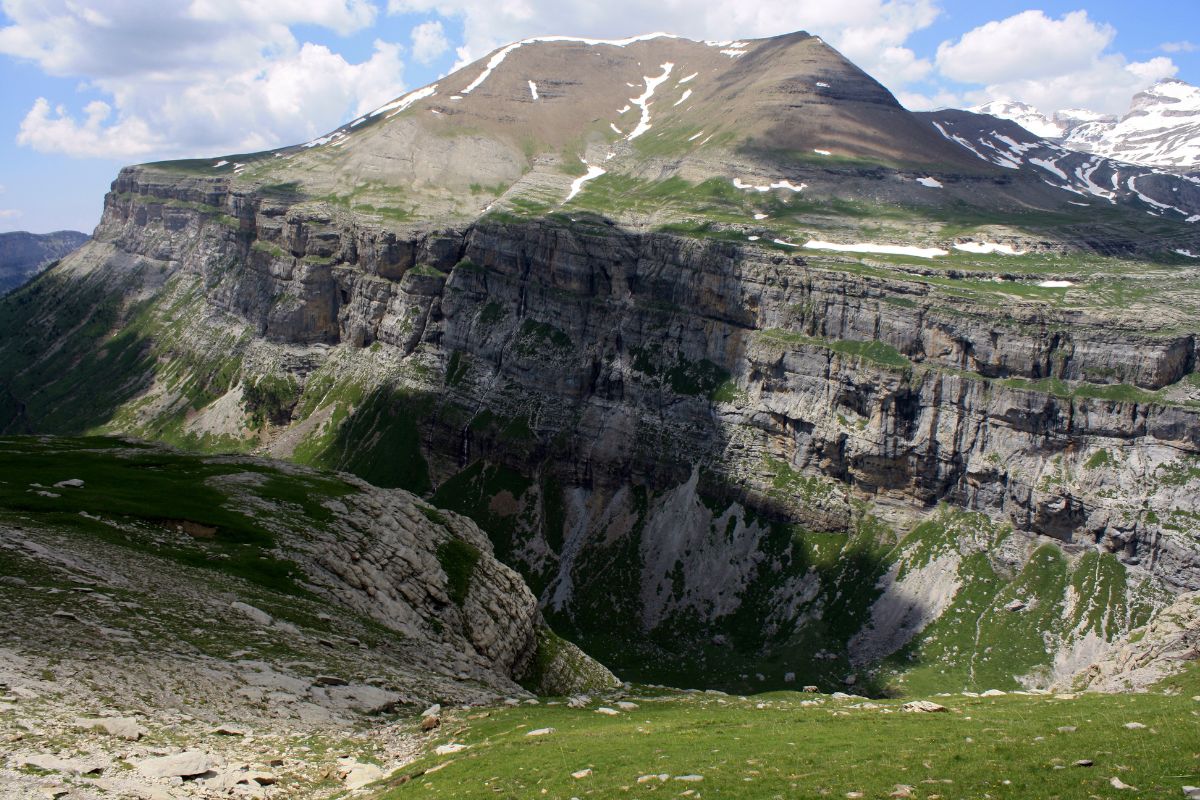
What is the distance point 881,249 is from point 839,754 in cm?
15631

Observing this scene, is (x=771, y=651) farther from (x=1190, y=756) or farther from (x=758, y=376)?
(x=1190, y=756)

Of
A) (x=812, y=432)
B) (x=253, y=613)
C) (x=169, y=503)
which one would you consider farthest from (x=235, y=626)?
(x=812, y=432)

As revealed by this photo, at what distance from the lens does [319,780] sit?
30047mm

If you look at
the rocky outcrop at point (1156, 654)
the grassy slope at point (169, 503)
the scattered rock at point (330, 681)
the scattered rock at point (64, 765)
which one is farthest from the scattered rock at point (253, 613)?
the rocky outcrop at point (1156, 654)

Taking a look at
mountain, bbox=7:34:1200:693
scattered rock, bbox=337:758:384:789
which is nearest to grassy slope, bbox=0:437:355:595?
scattered rock, bbox=337:758:384:789

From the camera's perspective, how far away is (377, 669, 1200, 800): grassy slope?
25.5 metres

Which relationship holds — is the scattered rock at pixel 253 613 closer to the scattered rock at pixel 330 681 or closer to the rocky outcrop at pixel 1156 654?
the scattered rock at pixel 330 681

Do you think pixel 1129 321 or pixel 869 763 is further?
pixel 1129 321

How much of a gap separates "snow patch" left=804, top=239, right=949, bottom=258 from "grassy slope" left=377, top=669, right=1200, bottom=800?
138 meters

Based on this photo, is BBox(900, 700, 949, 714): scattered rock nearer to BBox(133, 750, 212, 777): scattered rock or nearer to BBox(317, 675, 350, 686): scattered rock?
BBox(317, 675, 350, 686): scattered rock

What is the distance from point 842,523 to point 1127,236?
327 feet

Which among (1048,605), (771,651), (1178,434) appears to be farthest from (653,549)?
(1178,434)

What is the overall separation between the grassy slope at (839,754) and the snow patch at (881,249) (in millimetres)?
137693

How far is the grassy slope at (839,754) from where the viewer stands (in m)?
25.5
